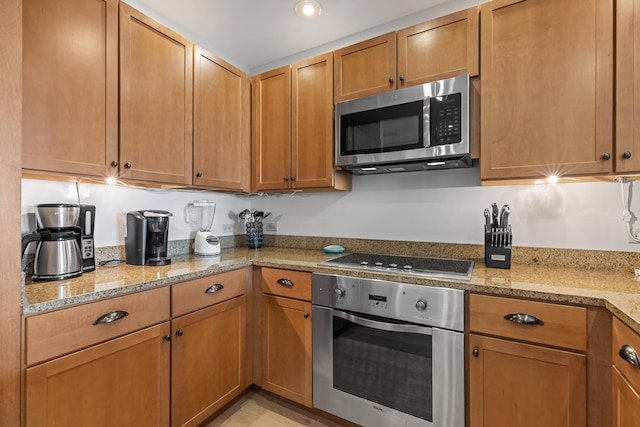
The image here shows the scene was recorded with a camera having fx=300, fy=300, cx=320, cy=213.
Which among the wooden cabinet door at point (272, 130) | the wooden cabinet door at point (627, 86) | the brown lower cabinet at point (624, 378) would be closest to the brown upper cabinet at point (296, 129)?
the wooden cabinet door at point (272, 130)

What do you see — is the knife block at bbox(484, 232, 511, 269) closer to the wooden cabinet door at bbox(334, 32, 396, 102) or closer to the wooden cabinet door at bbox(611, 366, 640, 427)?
the wooden cabinet door at bbox(611, 366, 640, 427)

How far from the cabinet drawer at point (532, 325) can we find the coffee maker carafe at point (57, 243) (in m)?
1.83

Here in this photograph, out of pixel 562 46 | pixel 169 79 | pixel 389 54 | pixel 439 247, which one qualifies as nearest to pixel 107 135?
pixel 169 79

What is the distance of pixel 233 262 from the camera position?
1.87m

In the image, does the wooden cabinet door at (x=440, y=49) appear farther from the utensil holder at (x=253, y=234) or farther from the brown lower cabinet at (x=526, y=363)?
the utensil holder at (x=253, y=234)

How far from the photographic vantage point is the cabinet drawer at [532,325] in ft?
3.77

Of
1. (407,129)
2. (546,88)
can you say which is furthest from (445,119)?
(546,88)

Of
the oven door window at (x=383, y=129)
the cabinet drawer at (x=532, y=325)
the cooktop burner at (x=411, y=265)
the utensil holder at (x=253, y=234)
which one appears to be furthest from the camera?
the utensil holder at (x=253, y=234)

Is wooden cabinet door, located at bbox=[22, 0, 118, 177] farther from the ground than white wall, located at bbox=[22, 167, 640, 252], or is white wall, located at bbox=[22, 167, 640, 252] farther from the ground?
wooden cabinet door, located at bbox=[22, 0, 118, 177]

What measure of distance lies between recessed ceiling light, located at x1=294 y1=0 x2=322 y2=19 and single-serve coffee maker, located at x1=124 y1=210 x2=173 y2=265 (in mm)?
1544

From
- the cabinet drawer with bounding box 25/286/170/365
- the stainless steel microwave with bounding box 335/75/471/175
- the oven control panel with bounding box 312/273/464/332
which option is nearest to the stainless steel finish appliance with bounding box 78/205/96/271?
the cabinet drawer with bounding box 25/286/170/365

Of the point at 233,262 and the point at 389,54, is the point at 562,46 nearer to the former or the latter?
the point at 389,54

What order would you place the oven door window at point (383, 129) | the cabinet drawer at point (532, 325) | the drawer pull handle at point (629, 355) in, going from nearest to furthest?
the drawer pull handle at point (629, 355) → the cabinet drawer at point (532, 325) → the oven door window at point (383, 129)

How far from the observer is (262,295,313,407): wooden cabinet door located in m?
1.79
